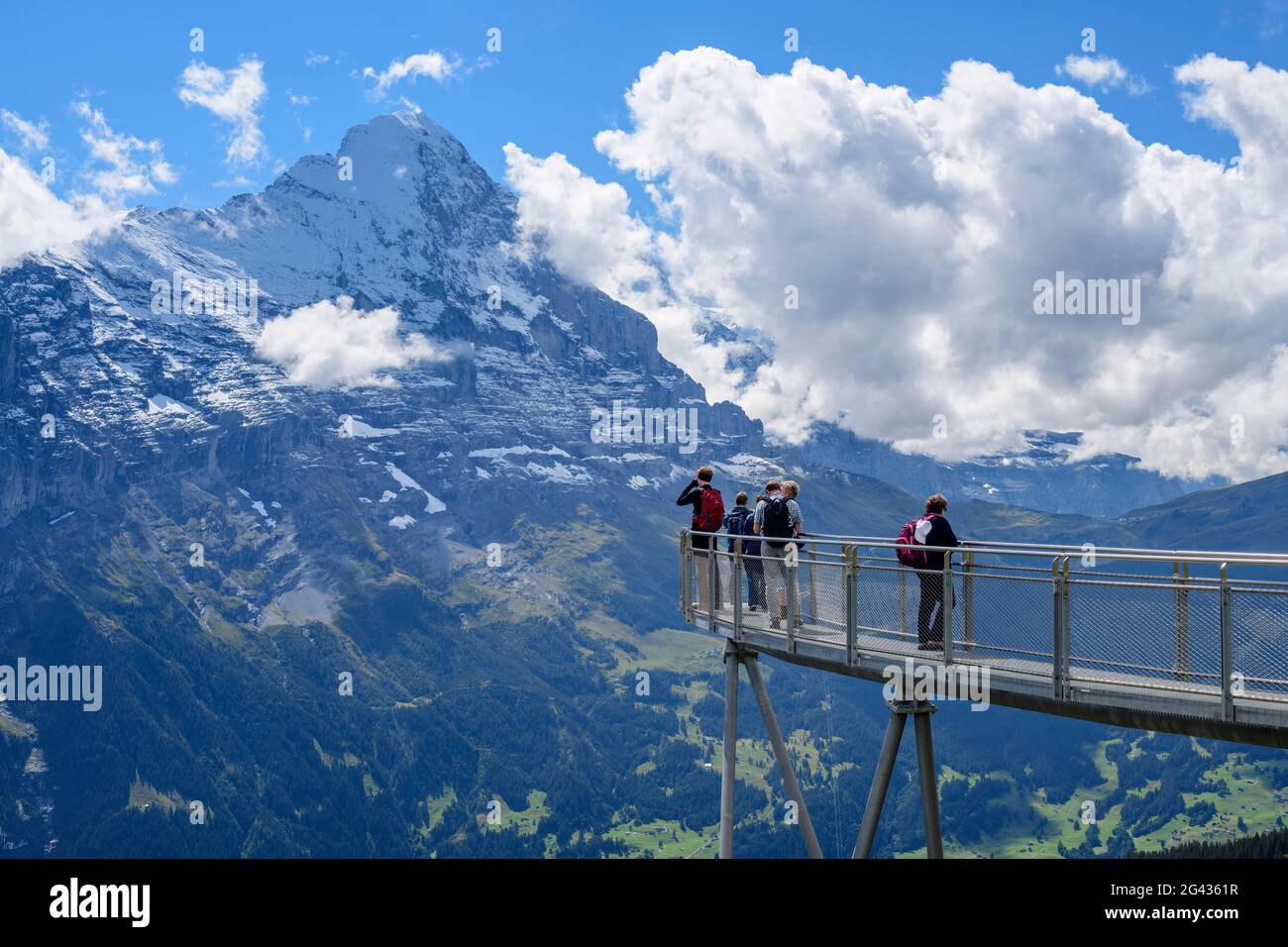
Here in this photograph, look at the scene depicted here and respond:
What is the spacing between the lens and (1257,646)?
16141 millimetres

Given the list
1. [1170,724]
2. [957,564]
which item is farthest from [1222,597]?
[957,564]

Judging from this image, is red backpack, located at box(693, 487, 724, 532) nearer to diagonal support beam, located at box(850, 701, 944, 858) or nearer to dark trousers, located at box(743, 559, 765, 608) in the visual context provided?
dark trousers, located at box(743, 559, 765, 608)

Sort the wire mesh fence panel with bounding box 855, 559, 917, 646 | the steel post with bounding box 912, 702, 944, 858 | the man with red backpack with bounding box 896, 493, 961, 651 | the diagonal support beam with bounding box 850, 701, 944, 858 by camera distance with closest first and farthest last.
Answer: the man with red backpack with bounding box 896, 493, 961, 651 → the wire mesh fence panel with bounding box 855, 559, 917, 646 → the diagonal support beam with bounding box 850, 701, 944, 858 → the steel post with bounding box 912, 702, 944, 858

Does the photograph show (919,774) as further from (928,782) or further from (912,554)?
(912,554)

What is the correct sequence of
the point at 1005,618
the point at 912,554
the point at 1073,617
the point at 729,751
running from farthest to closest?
1. the point at 729,751
2. the point at 912,554
3. the point at 1005,618
4. the point at 1073,617

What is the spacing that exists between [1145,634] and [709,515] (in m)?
11.9

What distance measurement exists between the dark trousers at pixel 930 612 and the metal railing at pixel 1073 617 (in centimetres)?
2

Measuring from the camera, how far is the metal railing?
52.6ft

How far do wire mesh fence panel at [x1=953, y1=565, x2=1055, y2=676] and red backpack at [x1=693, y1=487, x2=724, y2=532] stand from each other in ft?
28.3

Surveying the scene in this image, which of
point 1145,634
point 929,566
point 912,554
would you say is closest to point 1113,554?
point 1145,634

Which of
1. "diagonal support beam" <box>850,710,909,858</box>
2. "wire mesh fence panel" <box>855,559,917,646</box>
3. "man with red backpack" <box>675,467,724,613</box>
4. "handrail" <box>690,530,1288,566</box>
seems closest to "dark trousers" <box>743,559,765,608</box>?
"man with red backpack" <box>675,467,724,613</box>
